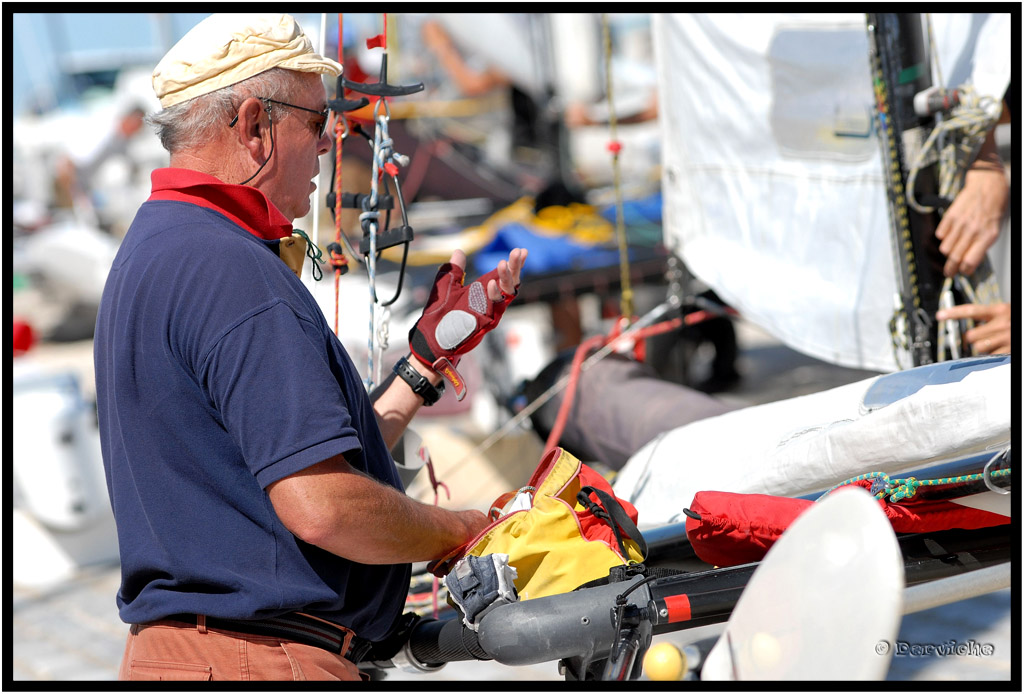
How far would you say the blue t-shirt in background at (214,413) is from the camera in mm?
1340

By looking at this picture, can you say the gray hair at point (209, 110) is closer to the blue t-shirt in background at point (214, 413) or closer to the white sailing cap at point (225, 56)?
the white sailing cap at point (225, 56)

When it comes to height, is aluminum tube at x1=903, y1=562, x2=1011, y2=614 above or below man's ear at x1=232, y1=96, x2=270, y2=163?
below

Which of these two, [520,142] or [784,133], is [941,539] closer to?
[784,133]

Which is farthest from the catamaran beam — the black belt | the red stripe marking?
the black belt

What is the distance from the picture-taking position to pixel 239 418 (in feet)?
4.42

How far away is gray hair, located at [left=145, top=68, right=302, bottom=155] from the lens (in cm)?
155

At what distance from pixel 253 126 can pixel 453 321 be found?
57 cm

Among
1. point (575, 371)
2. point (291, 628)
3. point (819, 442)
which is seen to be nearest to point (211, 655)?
point (291, 628)

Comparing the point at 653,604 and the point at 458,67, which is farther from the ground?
the point at 458,67

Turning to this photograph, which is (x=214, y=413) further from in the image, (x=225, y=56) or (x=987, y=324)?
(x=987, y=324)

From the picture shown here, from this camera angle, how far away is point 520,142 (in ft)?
32.6

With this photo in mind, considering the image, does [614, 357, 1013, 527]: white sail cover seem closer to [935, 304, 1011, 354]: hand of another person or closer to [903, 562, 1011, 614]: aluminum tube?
[903, 562, 1011, 614]: aluminum tube

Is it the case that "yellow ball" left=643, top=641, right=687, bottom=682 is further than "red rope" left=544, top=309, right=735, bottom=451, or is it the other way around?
"red rope" left=544, top=309, right=735, bottom=451

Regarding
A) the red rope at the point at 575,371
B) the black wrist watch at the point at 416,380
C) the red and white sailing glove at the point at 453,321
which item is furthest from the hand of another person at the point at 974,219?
the black wrist watch at the point at 416,380
